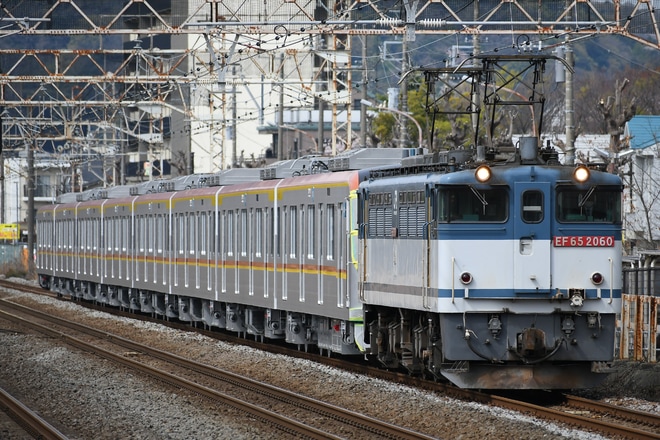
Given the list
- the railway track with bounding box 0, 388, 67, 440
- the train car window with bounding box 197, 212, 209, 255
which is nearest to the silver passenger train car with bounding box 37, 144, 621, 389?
the train car window with bounding box 197, 212, 209, 255

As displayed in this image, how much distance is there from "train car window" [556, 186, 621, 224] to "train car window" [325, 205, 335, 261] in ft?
18.9

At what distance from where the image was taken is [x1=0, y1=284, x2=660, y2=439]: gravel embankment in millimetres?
14578

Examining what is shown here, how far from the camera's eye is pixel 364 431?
14492mm

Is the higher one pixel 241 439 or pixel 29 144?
pixel 29 144

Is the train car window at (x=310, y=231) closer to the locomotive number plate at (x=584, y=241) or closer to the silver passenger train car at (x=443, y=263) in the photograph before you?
the silver passenger train car at (x=443, y=263)

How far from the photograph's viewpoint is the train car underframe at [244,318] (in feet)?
71.3

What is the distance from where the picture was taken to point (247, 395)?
18.2m

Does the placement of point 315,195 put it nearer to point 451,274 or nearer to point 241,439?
point 451,274

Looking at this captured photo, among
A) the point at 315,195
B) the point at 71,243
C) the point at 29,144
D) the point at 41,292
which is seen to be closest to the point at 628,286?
the point at 315,195

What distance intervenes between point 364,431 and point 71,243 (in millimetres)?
33008

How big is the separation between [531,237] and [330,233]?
5.84 m

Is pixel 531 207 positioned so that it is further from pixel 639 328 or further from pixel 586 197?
pixel 639 328

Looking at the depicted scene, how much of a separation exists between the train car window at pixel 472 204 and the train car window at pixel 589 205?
68 centimetres

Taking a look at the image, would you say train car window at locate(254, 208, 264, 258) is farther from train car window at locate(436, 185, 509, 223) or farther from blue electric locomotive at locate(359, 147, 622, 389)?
train car window at locate(436, 185, 509, 223)
